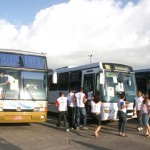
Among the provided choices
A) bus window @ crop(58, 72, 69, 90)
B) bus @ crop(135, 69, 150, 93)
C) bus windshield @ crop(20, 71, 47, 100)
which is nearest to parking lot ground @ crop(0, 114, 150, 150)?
bus windshield @ crop(20, 71, 47, 100)

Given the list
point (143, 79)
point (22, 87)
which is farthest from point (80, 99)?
point (143, 79)

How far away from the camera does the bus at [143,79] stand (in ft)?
72.4

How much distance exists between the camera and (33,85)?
15.5 m

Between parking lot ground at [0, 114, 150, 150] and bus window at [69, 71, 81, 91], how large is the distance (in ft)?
12.1

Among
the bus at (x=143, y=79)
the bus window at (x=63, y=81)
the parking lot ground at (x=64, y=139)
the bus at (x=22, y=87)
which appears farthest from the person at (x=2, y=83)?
the bus at (x=143, y=79)

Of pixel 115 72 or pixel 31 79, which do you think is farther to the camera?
pixel 115 72

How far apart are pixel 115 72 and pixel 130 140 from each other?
5694mm

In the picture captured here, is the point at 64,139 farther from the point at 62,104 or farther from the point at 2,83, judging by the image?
the point at 2,83

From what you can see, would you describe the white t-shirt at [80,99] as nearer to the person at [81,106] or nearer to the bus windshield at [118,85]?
the person at [81,106]

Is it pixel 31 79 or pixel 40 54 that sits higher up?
pixel 40 54

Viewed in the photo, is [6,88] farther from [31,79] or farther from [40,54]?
[40,54]

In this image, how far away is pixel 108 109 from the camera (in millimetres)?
17234

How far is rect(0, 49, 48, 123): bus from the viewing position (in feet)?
49.4

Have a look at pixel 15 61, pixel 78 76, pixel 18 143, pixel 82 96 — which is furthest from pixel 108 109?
pixel 18 143
